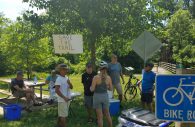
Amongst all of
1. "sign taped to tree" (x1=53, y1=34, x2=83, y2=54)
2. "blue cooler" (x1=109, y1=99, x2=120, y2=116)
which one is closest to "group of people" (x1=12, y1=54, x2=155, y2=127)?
"blue cooler" (x1=109, y1=99, x2=120, y2=116)

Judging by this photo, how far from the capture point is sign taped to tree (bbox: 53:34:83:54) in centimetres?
1226

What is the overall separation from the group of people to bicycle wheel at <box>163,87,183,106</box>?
503 centimetres

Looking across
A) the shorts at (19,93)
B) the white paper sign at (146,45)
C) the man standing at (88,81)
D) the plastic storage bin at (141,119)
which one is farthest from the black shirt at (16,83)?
the plastic storage bin at (141,119)

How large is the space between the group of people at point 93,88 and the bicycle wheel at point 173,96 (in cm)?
503

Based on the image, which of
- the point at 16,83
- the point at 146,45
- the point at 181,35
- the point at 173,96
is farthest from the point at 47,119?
the point at 181,35

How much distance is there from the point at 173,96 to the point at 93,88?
17.3 ft

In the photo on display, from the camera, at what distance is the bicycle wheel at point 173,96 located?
2.49m

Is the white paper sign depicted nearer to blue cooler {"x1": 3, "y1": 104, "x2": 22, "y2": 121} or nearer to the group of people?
the group of people

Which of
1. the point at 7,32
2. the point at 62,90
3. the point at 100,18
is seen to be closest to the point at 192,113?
the point at 62,90

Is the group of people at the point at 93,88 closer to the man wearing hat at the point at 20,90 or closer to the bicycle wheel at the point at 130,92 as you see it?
the man wearing hat at the point at 20,90

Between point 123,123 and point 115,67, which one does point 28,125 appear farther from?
point 123,123

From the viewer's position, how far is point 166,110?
2510 millimetres

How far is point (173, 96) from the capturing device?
2.48m

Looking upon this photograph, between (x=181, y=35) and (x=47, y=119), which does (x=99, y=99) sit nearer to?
(x=47, y=119)
